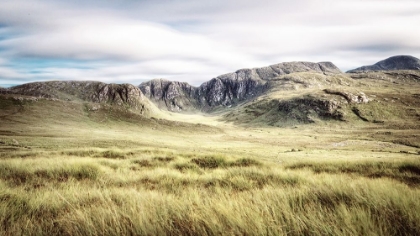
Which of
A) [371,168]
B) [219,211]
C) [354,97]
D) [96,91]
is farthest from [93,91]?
[219,211]

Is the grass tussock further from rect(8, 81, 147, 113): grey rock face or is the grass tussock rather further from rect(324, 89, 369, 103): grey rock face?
rect(8, 81, 147, 113): grey rock face

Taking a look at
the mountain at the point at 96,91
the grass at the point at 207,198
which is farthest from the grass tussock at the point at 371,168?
the mountain at the point at 96,91

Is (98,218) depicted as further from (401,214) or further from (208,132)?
Result: (208,132)

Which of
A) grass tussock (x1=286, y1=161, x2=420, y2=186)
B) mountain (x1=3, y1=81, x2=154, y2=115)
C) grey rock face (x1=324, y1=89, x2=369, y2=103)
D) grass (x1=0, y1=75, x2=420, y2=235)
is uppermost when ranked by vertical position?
mountain (x1=3, y1=81, x2=154, y2=115)

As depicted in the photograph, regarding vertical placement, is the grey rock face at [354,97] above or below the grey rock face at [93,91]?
below

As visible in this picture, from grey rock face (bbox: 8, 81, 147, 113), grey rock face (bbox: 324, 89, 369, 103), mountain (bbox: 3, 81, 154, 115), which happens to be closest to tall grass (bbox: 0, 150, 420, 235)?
grey rock face (bbox: 324, 89, 369, 103)

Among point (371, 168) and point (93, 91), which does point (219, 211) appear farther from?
point (93, 91)

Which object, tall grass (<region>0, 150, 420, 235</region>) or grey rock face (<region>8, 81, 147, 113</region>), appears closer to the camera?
tall grass (<region>0, 150, 420, 235</region>)

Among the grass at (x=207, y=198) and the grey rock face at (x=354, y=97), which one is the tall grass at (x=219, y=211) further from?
the grey rock face at (x=354, y=97)

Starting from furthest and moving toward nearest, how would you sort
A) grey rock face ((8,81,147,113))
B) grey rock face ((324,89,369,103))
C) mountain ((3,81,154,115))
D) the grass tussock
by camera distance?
mountain ((3,81,154,115)), grey rock face ((8,81,147,113)), grey rock face ((324,89,369,103)), the grass tussock

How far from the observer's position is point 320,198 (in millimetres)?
4270

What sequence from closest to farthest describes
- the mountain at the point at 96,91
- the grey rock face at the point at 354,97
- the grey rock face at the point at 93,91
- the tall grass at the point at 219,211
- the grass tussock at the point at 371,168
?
the tall grass at the point at 219,211
the grass tussock at the point at 371,168
the grey rock face at the point at 354,97
the grey rock face at the point at 93,91
the mountain at the point at 96,91

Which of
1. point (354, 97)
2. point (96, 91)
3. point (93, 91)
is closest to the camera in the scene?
point (354, 97)

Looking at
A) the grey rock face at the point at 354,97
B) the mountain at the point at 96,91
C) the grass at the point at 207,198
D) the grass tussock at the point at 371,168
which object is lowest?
the grass tussock at the point at 371,168
